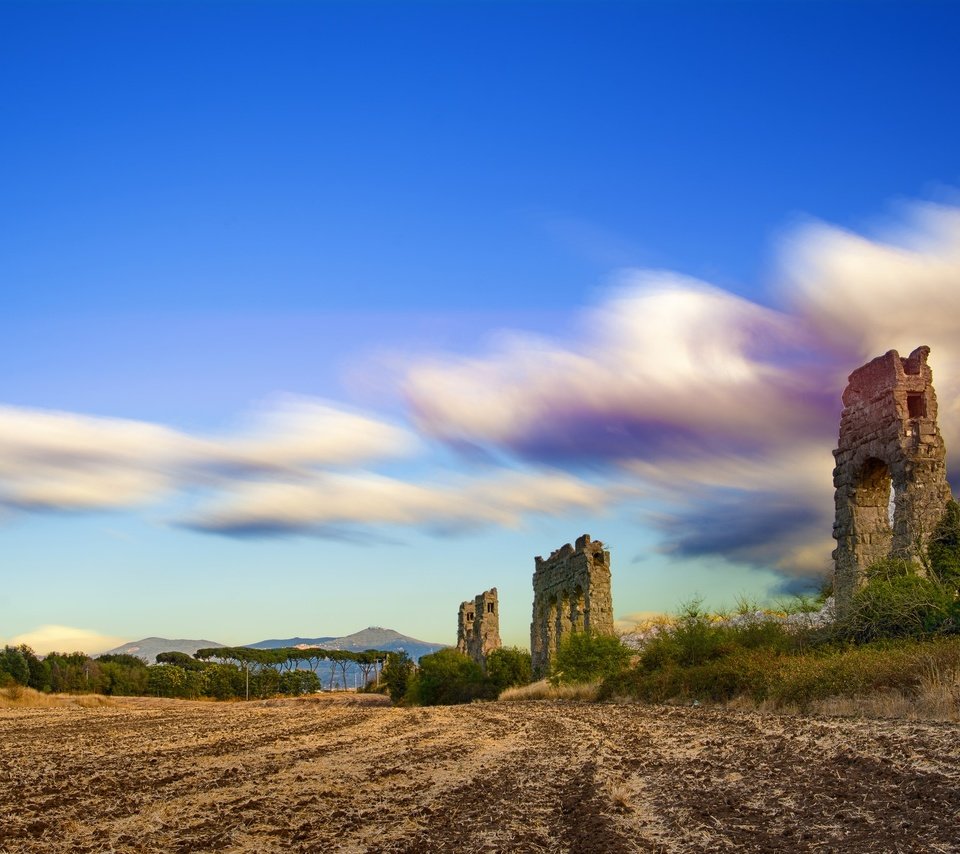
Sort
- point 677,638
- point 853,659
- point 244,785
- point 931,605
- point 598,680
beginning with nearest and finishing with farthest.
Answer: point 244,785 → point 853,659 → point 931,605 → point 677,638 → point 598,680

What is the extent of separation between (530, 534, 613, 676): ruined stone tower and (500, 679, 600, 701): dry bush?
144 inches

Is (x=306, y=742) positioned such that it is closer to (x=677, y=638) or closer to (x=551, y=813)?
(x=551, y=813)

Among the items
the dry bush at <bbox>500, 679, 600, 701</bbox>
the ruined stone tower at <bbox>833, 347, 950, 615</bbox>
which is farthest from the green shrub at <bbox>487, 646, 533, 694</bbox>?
the ruined stone tower at <bbox>833, 347, 950, 615</bbox>

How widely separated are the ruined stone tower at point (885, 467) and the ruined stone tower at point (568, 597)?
1275 cm

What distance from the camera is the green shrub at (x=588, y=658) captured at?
31.3 meters

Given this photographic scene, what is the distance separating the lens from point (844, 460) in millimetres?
26578

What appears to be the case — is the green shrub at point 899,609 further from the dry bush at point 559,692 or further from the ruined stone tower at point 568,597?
the ruined stone tower at point 568,597

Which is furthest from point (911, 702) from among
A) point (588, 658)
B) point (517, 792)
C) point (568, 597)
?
point (568, 597)

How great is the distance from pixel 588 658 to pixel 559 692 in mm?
2082

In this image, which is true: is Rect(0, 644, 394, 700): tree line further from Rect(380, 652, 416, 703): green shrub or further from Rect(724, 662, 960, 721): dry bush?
Rect(724, 662, 960, 721): dry bush

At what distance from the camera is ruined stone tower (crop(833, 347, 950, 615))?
23375 millimetres

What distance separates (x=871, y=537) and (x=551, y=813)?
816 inches

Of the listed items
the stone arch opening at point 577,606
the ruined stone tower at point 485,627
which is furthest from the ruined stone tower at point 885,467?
the ruined stone tower at point 485,627

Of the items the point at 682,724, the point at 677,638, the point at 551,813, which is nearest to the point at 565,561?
the point at 677,638
